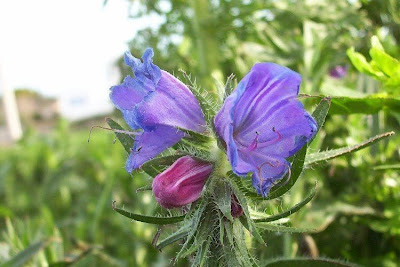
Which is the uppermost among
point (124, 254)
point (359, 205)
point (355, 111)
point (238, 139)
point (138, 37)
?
point (238, 139)

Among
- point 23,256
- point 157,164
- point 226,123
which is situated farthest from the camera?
point 23,256

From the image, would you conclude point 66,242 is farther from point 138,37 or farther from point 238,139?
point 238,139

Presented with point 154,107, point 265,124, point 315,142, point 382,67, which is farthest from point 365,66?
point 154,107

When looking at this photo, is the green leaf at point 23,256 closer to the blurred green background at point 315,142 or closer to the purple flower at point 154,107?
the blurred green background at point 315,142

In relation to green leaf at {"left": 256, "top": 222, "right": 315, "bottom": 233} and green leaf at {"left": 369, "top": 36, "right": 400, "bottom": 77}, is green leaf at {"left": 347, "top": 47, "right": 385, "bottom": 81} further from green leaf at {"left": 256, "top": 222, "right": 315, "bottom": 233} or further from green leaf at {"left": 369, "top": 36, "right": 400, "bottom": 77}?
green leaf at {"left": 256, "top": 222, "right": 315, "bottom": 233}

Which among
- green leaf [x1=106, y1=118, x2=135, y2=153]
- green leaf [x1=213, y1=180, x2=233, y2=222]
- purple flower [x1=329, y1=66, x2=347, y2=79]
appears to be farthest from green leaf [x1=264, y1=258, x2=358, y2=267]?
purple flower [x1=329, y1=66, x2=347, y2=79]

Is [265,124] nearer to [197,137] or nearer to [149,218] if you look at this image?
[197,137]

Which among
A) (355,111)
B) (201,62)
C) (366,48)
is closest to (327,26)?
(366,48)
